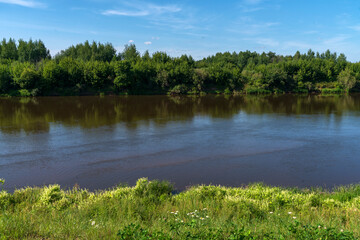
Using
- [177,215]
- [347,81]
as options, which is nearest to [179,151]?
[177,215]

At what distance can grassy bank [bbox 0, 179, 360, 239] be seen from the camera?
712 cm

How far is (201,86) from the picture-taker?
284ft

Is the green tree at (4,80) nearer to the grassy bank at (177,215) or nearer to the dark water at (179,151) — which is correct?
the dark water at (179,151)

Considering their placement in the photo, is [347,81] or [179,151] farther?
[347,81]

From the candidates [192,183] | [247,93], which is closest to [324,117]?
[192,183]

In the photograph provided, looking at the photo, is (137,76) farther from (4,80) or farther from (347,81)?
(347,81)

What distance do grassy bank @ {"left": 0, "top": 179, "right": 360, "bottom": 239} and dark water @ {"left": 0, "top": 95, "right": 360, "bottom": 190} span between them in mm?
2949

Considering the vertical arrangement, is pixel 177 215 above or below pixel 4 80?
below

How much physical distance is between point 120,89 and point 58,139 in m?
56.5

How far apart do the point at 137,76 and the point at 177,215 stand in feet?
248

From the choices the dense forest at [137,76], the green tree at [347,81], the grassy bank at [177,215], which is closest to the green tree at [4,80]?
the dense forest at [137,76]

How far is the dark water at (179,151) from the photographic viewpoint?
53.1ft

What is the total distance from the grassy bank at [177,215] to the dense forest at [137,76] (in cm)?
6777

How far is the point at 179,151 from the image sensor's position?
21.2 metres
